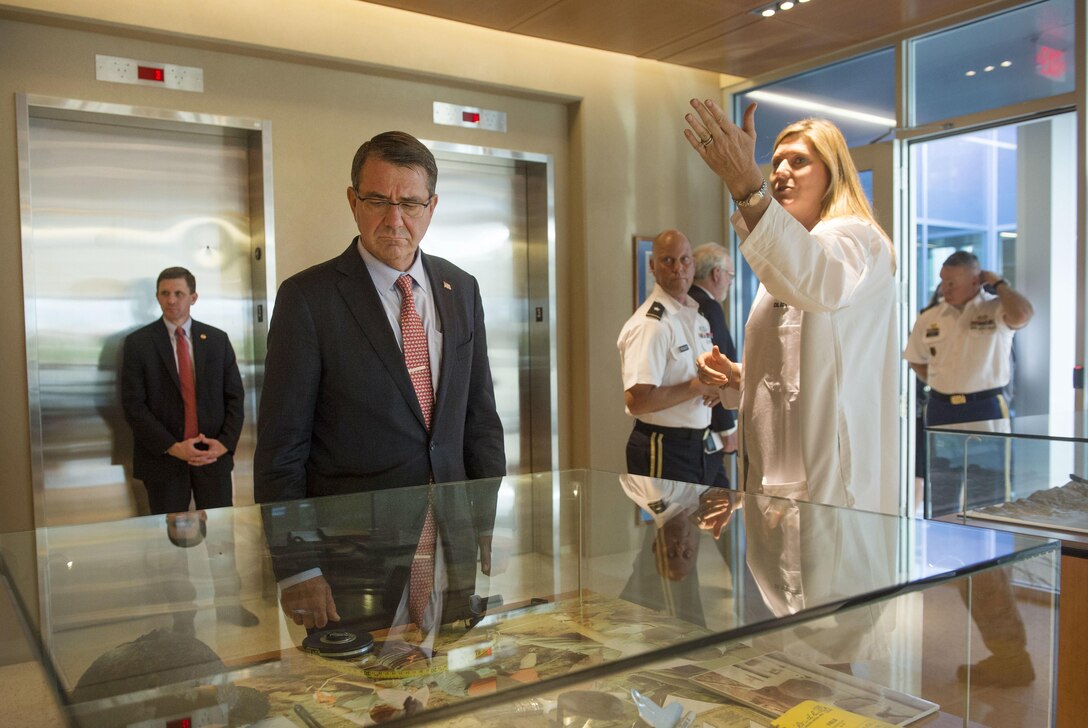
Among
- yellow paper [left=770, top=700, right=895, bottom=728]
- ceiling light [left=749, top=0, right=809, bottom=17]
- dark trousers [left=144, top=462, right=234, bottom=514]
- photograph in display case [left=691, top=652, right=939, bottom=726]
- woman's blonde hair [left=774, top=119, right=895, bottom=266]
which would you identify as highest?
ceiling light [left=749, top=0, right=809, bottom=17]

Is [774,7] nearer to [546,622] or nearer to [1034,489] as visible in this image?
[1034,489]

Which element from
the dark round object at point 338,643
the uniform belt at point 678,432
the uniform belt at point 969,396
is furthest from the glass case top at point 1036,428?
the uniform belt at point 969,396

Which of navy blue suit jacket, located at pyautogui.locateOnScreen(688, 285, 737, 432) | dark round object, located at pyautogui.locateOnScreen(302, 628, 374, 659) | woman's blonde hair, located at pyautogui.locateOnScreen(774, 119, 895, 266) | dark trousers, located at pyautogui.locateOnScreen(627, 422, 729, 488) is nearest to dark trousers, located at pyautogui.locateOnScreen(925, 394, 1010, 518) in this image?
woman's blonde hair, located at pyautogui.locateOnScreen(774, 119, 895, 266)

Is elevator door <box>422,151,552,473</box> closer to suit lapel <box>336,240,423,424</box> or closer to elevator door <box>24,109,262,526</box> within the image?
elevator door <box>24,109,262,526</box>

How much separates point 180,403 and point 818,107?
4.36 meters

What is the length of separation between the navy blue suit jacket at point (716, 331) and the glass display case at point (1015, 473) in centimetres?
146

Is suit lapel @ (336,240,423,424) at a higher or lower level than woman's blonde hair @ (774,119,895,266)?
lower

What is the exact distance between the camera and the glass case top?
2.57m

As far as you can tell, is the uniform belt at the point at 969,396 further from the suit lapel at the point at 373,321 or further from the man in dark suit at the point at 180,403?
the suit lapel at the point at 373,321

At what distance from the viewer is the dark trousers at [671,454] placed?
4.02 meters

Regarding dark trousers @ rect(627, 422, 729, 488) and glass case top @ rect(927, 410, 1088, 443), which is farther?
dark trousers @ rect(627, 422, 729, 488)

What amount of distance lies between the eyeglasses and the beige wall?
2.86m

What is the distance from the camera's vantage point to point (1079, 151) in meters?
4.73

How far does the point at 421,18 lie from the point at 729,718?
15.8 feet
